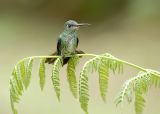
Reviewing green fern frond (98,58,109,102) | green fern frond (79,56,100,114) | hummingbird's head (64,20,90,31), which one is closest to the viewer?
green fern frond (79,56,100,114)

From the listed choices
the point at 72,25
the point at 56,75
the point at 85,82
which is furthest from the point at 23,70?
the point at 72,25

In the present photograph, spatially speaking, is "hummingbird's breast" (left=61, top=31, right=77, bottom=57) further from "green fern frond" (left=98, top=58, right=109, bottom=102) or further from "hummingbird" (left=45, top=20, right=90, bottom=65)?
"green fern frond" (left=98, top=58, right=109, bottom=102)

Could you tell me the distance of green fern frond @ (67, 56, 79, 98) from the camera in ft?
9.91

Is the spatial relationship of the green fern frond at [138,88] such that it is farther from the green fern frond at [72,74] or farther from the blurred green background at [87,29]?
the blurred green background at [87,29]

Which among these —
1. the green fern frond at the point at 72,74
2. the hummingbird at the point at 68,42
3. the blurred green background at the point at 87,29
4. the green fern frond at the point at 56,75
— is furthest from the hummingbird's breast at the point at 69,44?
the blurred green background at the point at 87,29

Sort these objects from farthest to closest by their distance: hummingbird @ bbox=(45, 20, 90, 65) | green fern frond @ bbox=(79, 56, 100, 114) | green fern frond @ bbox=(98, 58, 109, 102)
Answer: hummingbird @ bbox=(45, 20, 90, 65) < green fern frond @ bbox=(98, 58, 109, 102) < green fern frond @ bbox=(79, 56, 100, 114)

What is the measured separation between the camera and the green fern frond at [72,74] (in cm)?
302

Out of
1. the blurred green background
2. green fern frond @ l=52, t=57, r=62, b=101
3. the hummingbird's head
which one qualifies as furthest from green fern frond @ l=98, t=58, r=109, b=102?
the blurred green background

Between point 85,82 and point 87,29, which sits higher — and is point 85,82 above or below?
above

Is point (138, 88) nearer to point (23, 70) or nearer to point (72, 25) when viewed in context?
point (23, 70)

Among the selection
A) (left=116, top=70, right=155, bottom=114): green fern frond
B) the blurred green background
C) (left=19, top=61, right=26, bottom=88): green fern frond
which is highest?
(left=19, top=61, right=26, bottom=88): green fern frond

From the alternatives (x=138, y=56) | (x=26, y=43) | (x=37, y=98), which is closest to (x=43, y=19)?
(x=26, y=43)

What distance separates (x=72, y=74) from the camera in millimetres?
3086

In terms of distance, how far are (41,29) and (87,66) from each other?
17.9 m
